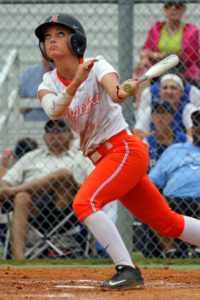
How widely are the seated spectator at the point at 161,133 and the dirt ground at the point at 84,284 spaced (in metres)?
1.41

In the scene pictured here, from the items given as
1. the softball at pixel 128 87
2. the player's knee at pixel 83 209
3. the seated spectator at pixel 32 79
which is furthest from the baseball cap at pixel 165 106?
the softball at pixel 128 87

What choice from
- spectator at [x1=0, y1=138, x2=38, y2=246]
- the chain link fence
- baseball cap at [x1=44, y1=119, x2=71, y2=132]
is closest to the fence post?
the chain link fence

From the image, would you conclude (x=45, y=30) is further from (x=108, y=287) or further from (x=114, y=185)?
(x=108, y=287)

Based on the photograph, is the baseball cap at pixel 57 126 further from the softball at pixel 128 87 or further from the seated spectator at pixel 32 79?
the softball at pixel 128 87

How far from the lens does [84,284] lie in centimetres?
385

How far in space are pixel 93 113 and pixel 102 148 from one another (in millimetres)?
215

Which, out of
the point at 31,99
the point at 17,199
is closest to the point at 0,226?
the point at 17,199

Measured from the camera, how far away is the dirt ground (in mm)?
3162

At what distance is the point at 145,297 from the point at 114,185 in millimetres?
674

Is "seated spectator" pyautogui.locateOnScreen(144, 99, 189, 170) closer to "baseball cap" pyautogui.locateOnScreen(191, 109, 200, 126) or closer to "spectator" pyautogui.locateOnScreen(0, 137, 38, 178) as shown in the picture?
"baseball cap" pyautogui.locateOnScreen(191, 109, 200, 126)

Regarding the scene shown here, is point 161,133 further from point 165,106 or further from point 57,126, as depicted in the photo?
point 57,126

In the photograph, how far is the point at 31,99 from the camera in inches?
269

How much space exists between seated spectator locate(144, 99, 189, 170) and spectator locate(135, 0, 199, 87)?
1.52ft

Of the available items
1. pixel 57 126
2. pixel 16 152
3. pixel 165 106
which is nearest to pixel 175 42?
pixel 165 106
